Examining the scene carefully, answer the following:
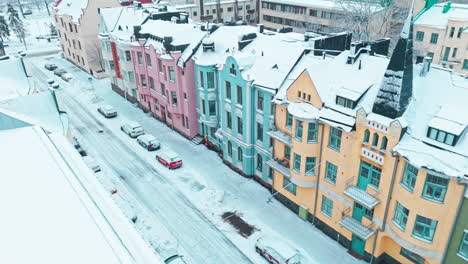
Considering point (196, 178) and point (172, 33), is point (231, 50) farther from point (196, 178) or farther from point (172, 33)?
point (196, 178)

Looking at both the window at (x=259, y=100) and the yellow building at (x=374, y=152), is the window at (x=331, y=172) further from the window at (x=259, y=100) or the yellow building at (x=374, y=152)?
the window at (x=259, y=100)

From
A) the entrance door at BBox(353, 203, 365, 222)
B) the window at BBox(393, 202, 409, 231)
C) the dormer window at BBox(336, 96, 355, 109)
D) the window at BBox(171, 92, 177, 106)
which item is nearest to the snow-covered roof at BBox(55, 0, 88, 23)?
the window at BBox(171, 92, 177, 106)

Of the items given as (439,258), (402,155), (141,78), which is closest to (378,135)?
(402,155)

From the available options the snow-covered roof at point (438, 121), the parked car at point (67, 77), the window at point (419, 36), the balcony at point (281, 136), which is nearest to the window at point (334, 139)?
the balcony at point (281, 136)

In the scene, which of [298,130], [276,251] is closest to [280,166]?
[298,130]

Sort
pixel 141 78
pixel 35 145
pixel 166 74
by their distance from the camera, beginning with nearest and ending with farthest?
1. pixel 35 145
2. pixel 166 74
3. pixel 141 78

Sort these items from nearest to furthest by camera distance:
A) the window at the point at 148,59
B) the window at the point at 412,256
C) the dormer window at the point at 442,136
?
the dormer window at the point at 442,136 < the window at the point at 412,256 < the window at the point at 148,59
